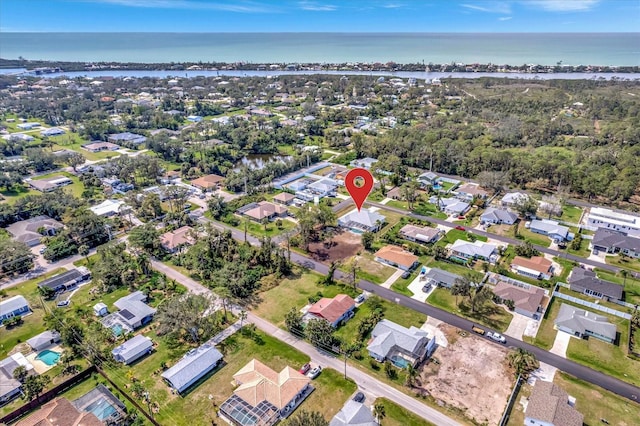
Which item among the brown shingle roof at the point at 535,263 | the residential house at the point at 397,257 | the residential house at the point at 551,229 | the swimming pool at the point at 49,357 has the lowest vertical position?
the swimming pool at the point at 49,357

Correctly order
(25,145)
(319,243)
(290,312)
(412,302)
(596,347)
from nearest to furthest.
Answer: (596,347)
(290,312)
(412,302)
(319,243)
(25,145)

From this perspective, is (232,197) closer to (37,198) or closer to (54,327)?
(37,198)

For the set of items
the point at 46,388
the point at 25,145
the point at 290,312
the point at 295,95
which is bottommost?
the point at 46,388

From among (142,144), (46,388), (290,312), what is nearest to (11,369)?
(46,388)

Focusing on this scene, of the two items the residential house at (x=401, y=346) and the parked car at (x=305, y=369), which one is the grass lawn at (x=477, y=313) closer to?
the residential house at (x=401, y=346)

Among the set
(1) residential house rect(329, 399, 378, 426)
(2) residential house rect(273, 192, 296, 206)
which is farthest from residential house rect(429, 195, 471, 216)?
(1) residential house rect(329, 399, 378, 426)

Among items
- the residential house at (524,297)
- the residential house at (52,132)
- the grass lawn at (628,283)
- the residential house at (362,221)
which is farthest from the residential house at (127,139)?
the grass lawn at (628,283)

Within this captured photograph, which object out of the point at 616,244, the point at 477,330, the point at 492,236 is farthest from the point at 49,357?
the point at 616,244
